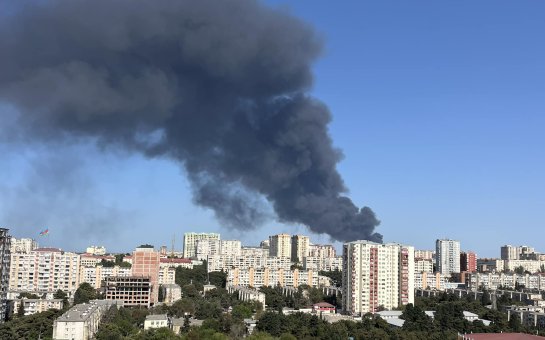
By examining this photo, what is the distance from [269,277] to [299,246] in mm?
14586

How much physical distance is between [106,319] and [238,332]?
404 cm

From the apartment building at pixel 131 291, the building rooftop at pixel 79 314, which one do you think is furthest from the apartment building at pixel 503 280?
the building rooftop at pixel 79 314

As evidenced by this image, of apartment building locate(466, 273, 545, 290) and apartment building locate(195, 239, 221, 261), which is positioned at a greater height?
apartment building locate(195, 239, 221, 261)

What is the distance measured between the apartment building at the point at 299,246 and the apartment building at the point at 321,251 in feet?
1.75

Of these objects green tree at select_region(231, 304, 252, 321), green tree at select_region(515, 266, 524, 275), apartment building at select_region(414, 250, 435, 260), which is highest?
apartment building at select_region(414, 250, 435, 260)

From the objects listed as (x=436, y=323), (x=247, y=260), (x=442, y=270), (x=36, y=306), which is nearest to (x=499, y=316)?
(x=436, y=323)

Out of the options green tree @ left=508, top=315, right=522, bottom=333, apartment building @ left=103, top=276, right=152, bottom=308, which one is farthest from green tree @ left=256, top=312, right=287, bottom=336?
apartment building @ left=103, top=276, right=152, bottom=308

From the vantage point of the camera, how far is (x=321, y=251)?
146ft

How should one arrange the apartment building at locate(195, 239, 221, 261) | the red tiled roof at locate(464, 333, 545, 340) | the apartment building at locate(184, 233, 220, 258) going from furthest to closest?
1. the apartment building at locate(184, 233, 220, 258)
2. the apartment building at locate(195, 239, 221, 261)
3. the red tiled roof at locate(464, 333, 545, 340)

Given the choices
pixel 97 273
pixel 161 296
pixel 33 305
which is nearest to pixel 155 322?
pixel 33 305

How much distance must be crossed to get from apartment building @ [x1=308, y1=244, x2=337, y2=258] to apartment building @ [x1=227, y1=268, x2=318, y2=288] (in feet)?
44.5

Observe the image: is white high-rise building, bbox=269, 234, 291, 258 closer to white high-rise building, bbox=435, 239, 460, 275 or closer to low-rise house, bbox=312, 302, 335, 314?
white high-rise building, bbox=435, 239, 460, 275

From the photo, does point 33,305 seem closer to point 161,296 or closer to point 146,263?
point 146,263

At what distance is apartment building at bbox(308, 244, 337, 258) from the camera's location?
44.2 meters
